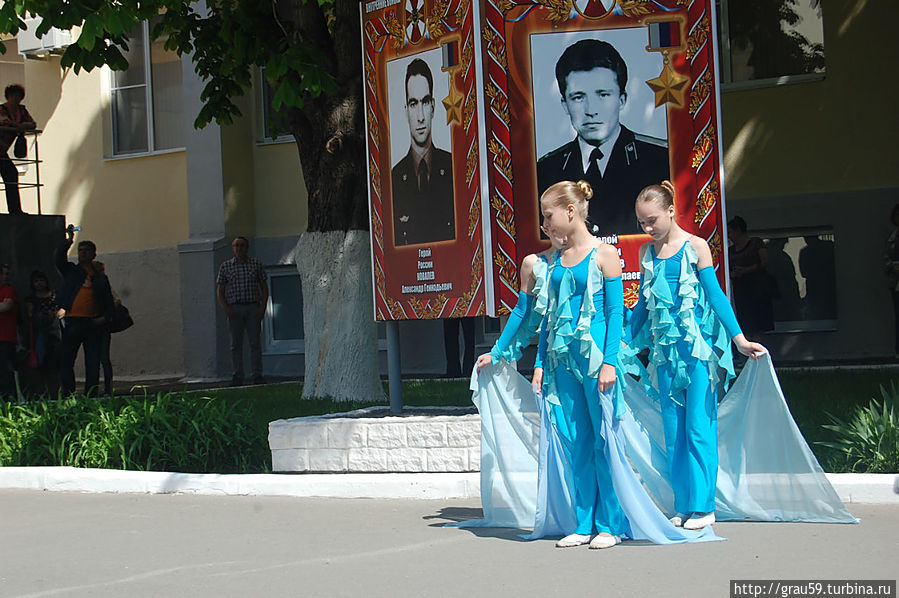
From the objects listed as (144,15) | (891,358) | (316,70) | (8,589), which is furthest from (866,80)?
(8,589)

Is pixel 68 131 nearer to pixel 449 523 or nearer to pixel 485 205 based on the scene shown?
pixel 485 205

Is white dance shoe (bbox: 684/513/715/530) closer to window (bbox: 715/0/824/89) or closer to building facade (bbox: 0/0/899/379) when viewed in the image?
building facade (bbox: 0/0/899/379)

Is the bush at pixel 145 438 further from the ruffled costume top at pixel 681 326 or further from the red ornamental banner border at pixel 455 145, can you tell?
the ruffled costume top at pixel 681 326

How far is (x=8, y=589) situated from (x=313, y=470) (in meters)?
3.34

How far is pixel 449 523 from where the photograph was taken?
7.47 m

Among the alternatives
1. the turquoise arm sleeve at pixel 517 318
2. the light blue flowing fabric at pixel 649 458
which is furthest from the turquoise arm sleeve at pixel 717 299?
the turquoise arm sleeve at pixel 517 318

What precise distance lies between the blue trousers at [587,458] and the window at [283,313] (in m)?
14.6

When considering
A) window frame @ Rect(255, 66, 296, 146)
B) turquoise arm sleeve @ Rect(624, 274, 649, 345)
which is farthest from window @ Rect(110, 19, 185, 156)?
turquoise arm sleeve @ Rect(624, 274, 649, 345)

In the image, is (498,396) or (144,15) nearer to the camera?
(498,396)

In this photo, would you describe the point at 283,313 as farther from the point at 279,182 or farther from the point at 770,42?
the point at 770,42

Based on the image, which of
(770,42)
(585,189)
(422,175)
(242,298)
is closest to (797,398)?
(422,175)

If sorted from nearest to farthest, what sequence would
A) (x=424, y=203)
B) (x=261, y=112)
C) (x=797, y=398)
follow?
1. (x=424, y=203)
2. (x=797, y=398)
3. (x=261, y=112)

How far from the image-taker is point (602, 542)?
6.42 m

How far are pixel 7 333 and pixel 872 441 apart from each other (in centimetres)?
1146
